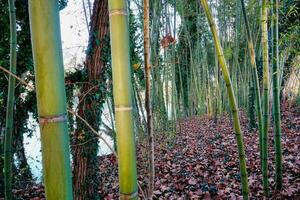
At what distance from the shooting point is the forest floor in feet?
10.5

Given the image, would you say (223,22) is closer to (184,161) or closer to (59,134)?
(184,161)

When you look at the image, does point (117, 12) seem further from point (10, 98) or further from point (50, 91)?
point (10, 98)

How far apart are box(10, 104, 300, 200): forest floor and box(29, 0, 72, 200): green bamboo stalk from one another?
2521 mm

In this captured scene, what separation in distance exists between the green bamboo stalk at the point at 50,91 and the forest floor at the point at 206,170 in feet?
8.27

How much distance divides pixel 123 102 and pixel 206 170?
3.31 meters

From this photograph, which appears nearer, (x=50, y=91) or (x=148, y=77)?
(x=50, y=91)

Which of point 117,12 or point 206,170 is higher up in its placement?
point 117,12

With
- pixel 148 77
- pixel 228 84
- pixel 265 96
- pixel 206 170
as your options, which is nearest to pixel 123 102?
pixel 228 84

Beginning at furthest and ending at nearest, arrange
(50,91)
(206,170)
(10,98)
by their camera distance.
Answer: (206,170), (10,98), (50,91)

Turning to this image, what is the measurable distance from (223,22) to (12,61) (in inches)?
315

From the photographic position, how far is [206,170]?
13.2 feet

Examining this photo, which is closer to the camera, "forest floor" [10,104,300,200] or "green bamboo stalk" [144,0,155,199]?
"green bamboo stalk" [144,0,155,199]

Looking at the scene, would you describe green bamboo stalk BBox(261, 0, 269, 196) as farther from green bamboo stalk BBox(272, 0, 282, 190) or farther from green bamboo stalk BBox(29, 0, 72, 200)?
green bamboo stalk BBox(29, 0, 72, 200)

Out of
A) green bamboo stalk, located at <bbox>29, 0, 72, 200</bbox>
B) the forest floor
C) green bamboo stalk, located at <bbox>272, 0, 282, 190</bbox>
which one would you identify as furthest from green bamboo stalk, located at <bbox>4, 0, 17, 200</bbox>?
green bamboo stalk, located at <bbox>272, 0, 282, 190</bbox>
